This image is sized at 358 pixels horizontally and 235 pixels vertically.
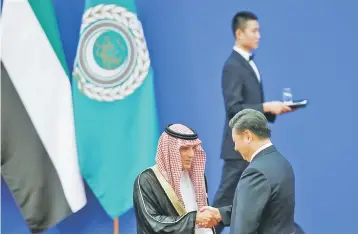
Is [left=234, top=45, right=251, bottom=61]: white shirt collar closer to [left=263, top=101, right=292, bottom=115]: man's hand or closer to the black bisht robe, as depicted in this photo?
[left=263, top=101, right=292, bottom=115]: man's hand

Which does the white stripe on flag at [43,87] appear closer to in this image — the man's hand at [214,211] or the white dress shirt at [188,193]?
the white dress shirt at [188,193]

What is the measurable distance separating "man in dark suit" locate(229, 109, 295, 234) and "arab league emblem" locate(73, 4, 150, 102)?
6.21 feet

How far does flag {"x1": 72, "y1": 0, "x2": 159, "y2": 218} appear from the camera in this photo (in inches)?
232

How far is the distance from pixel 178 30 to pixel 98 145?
97 cm

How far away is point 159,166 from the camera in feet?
13.9

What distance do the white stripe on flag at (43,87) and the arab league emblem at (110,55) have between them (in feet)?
0.56

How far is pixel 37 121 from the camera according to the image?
19.2ft

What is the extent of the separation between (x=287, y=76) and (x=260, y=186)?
2.21 metres

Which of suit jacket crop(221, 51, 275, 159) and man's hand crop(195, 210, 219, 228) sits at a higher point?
suit jacket crop(221, 51, 275, 159)

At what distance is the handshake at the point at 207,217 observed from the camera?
13.7 ft

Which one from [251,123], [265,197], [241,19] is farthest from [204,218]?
[241,19]

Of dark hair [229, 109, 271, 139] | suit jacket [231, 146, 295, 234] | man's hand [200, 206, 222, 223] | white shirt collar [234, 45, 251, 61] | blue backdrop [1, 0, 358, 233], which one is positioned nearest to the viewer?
suit jacket [231, 146, 295, 234]

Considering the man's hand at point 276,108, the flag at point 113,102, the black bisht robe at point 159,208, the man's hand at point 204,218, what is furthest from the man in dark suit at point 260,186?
the flag at point 113,102

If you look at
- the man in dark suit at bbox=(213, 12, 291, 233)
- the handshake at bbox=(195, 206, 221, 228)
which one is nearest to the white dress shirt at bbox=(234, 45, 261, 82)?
the man in dark suit at bbox=(213, 12, 291, 233)
